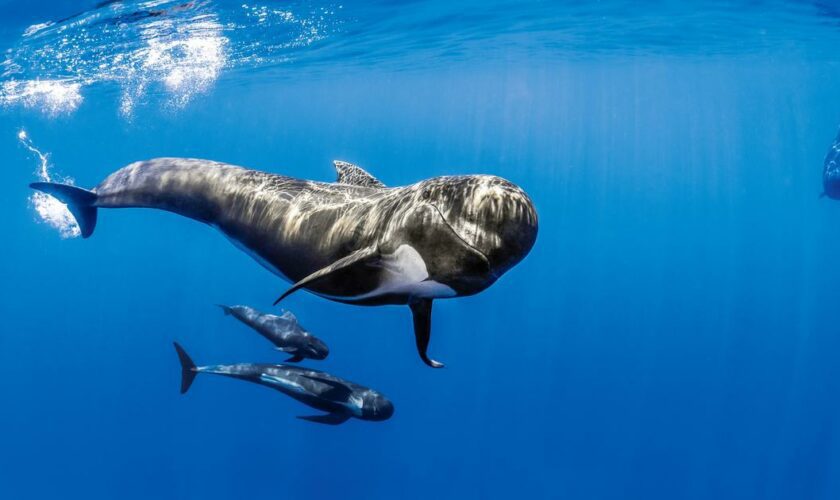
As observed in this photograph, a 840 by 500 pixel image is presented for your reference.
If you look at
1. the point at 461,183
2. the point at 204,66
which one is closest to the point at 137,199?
the point at 461,183

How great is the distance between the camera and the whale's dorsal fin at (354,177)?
554 centimetres

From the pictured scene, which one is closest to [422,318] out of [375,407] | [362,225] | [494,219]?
[362,225]

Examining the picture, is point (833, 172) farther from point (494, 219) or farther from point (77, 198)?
point (77, 198)

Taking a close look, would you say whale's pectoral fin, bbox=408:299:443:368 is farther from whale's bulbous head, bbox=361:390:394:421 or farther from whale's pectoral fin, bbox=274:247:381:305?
whale's bulbous head, bbox=361:390:394:421

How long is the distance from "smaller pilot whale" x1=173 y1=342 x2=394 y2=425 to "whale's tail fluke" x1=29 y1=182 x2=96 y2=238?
3.90 meters

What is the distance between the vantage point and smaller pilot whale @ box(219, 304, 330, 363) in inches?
340

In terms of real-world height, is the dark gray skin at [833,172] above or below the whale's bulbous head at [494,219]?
below

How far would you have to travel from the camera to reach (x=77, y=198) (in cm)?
638

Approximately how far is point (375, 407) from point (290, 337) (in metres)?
1.81

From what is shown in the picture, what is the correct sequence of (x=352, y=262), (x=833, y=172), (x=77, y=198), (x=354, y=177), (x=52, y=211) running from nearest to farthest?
(x=352, y=262), (x=354, y=177), (x=77, y=198), (x=833, y=172), (x=52, y=211)

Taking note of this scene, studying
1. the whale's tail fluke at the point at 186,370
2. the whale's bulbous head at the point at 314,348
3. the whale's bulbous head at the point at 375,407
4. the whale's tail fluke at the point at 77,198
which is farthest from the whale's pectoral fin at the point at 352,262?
the whale's tail fluke at the point at 186,370

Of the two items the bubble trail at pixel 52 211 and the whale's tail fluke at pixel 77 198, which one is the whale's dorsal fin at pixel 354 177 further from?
the bubble trail at pixel 52 211

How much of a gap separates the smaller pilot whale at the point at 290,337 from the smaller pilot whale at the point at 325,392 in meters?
0.38

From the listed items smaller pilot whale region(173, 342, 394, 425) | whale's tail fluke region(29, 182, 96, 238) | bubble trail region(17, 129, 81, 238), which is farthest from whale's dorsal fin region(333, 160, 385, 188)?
bubble trail region(17, 129, 81, 238)
